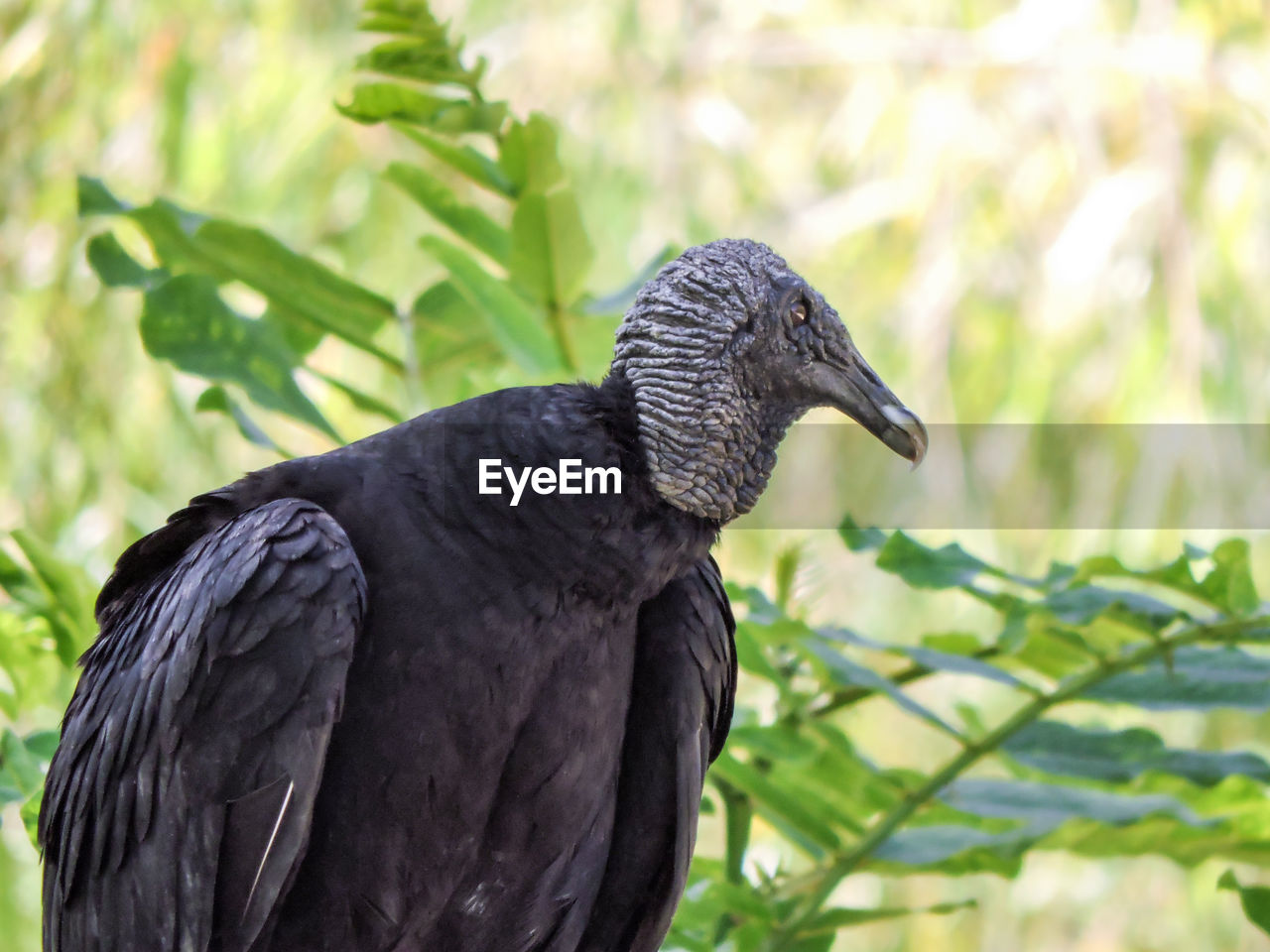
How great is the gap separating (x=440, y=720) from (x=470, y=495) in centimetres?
25

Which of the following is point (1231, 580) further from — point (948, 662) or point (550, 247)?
point (550, 247)

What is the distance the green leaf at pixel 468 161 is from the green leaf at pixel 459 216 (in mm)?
57

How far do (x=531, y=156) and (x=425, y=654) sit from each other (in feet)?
2.89

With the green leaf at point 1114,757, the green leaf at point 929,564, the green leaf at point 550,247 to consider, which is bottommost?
the green leaf at point 1114,757

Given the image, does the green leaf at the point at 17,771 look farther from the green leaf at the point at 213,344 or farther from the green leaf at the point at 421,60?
the green leaf at the point at 421,60

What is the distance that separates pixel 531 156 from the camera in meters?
2.11

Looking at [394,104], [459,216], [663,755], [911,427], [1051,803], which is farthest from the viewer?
[459,216]

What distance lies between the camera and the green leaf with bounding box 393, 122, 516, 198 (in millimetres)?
2061

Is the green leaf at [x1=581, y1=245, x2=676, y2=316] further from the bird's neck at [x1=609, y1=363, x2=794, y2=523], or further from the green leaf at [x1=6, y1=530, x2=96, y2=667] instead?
the green leaf at [x1=6, y1=530, x2=96, y2=667]

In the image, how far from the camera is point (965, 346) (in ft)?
18.9

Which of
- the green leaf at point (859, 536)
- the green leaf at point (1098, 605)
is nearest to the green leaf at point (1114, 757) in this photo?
the green leaf at point (1098, 605)

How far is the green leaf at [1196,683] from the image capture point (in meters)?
1.92

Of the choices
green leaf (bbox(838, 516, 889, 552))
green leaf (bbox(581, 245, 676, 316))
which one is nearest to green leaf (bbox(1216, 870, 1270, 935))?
green leaf (bbox(838, 516, 889, 552))

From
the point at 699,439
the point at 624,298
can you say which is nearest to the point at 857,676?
the point at 699,439
